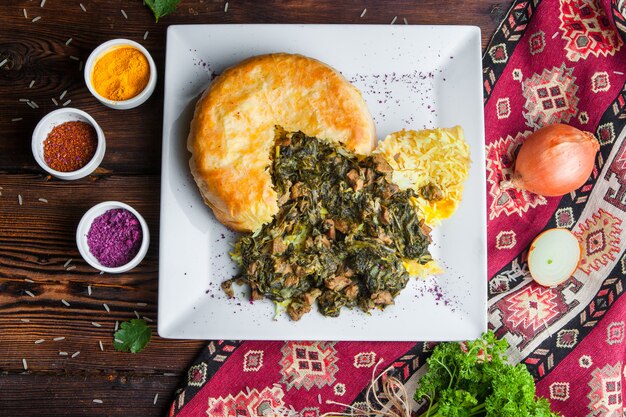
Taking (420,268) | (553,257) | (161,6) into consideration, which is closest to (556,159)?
(553,257)

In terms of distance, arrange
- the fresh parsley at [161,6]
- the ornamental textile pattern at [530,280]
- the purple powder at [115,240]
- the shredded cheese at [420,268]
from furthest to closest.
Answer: the ornamental textile pattern at [530,280] < the fresh parsley at [161,6] < the purple powder at [115,240] < the shredded cheese at [420,268]

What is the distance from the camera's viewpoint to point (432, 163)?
14.4 feet

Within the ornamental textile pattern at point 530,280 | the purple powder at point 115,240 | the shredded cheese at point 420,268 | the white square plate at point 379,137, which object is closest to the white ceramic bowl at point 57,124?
the purple powder at point 115,240

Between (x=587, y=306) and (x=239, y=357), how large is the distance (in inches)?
109

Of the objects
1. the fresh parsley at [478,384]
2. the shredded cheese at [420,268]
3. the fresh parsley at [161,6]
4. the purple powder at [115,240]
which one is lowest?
the fresh parsley at [478,384]

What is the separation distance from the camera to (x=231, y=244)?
14.8 ft

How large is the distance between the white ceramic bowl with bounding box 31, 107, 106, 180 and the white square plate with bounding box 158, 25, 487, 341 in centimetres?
53

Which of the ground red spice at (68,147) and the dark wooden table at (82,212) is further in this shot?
the dark wooden table at (82,212)

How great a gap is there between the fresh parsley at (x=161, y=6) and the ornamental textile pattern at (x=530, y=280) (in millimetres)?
2483

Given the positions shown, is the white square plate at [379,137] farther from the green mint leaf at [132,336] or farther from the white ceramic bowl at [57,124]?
the white ceramic bowl at [57,124]

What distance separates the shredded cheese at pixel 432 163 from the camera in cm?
437

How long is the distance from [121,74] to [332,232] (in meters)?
1.97

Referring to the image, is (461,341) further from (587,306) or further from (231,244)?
(231,244)

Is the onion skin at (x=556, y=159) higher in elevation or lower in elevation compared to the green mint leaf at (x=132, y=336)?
higher
